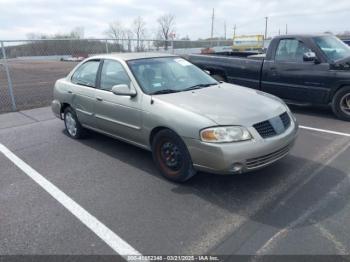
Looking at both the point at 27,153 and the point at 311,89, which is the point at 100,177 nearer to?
the point at 27,153

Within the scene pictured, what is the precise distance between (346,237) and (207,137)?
1605 mm

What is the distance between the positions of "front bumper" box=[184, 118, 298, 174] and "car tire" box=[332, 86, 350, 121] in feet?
12.1

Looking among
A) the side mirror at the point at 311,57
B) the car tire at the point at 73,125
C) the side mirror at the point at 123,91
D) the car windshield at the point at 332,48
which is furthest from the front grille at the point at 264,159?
the car windshield at the point at 332,48

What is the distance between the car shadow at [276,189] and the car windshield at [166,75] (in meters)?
1.14

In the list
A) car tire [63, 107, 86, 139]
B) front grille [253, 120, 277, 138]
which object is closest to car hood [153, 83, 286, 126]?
front grille [253, 120, 277, 138]

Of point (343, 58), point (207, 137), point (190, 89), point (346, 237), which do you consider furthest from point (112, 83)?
point (343, 58)

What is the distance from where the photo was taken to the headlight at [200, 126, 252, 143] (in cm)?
353

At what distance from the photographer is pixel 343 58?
6.75 m

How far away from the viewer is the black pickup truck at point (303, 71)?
21.9 ft

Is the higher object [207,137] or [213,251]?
[207,137]

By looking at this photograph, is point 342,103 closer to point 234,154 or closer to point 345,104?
point 345,104

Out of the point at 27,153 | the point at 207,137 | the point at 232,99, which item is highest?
the point at 232,99

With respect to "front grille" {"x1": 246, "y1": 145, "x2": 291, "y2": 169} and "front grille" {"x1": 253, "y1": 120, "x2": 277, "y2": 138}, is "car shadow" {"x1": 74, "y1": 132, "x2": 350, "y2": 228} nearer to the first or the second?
"front grille" {"x1": 246, "y1": 145, "x2": 291, "y2": 169}

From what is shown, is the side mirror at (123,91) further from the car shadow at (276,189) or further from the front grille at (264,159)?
the front grille at (264,159)
